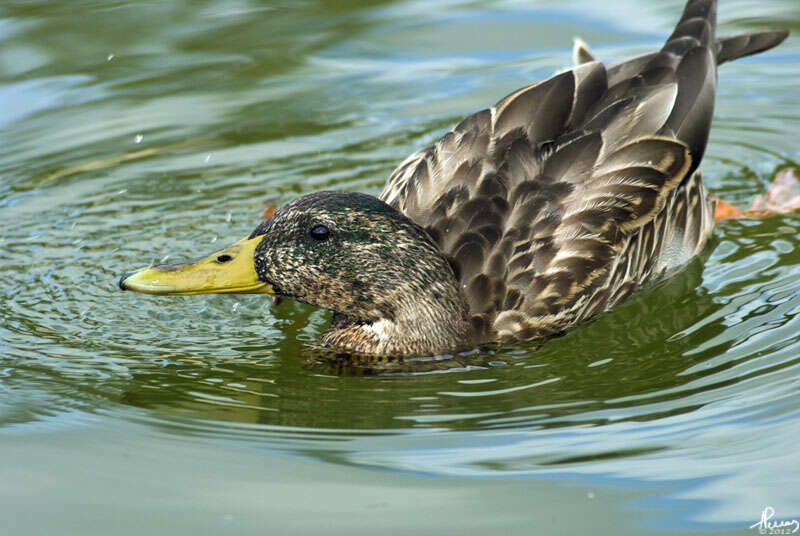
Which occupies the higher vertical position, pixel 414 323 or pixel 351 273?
pixel 351 273

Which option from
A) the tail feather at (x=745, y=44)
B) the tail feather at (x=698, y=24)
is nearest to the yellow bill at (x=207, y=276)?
the tail feather at (x=698, y=24)

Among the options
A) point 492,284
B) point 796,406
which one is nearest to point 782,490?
point 796,406

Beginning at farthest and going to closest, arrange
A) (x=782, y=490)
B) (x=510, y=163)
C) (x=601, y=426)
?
(x=510, y=163) → (x=601, y=426) → (x=782, y=490)

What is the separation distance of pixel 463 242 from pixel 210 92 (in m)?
3.79

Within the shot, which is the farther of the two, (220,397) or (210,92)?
(210,92)

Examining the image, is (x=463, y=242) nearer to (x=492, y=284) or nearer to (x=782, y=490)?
(x=492, y=284)

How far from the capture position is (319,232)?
17.9ft

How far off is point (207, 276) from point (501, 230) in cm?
139

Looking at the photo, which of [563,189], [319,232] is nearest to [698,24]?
[563,189]

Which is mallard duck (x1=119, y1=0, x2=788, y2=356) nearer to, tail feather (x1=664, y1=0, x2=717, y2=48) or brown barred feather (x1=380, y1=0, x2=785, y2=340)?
brown barred feather (x1=380, y1=0, x2=785, y2=340)

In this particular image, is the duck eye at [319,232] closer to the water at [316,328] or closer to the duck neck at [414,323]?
the duck neck at [414,323]

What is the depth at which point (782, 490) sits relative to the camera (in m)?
4.12

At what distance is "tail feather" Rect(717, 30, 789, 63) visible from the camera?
23.0 ft

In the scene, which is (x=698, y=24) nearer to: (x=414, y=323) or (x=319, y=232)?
(x=414, y=323)
